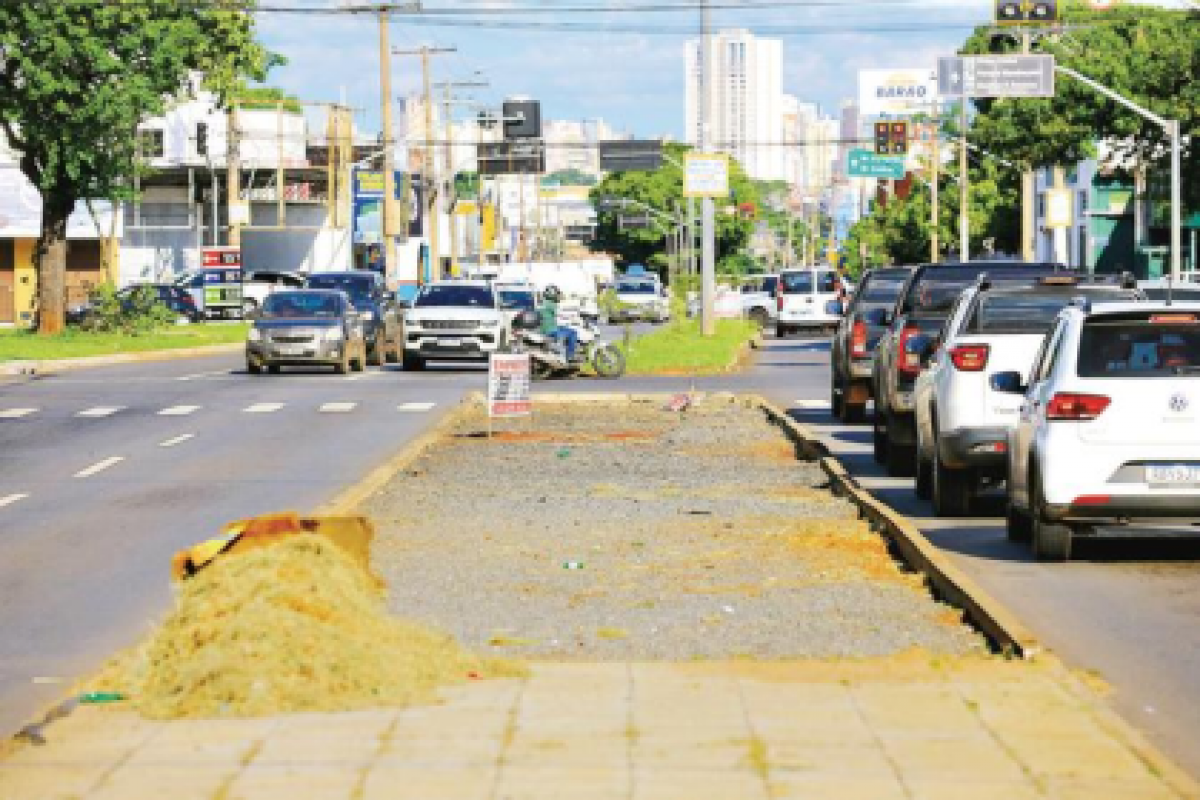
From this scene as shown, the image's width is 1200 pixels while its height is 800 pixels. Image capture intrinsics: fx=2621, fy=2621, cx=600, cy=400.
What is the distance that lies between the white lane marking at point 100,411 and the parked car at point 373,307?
53.0 ft

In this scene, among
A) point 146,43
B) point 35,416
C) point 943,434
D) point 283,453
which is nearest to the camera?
point 943,434

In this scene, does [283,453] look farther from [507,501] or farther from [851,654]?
[851,654]

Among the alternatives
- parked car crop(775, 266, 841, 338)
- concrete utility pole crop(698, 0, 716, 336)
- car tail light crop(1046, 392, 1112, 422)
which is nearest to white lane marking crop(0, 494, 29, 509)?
car tail light crop(1046, 392, 1112, 422)

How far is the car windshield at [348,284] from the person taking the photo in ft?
182

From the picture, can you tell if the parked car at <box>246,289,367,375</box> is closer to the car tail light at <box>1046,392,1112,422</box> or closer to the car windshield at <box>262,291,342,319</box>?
the car windshield at <box>262,291,342,319</box>

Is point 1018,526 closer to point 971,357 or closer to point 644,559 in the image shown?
point 971,357

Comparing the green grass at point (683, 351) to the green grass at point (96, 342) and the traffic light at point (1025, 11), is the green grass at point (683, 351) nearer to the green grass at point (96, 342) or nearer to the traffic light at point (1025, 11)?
the traffic light at point (1025, 11)

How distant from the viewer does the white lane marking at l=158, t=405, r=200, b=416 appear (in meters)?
35.8

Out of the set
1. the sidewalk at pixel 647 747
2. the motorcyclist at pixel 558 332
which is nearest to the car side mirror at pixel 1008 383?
the sidewalk at pixel 647 747

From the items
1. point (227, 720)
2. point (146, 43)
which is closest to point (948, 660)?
point (227, 720)

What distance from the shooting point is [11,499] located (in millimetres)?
22656

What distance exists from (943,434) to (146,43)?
44.3 metres

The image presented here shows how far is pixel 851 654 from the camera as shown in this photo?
1222 centimetres

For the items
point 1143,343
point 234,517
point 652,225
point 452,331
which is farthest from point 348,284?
point 652,225
